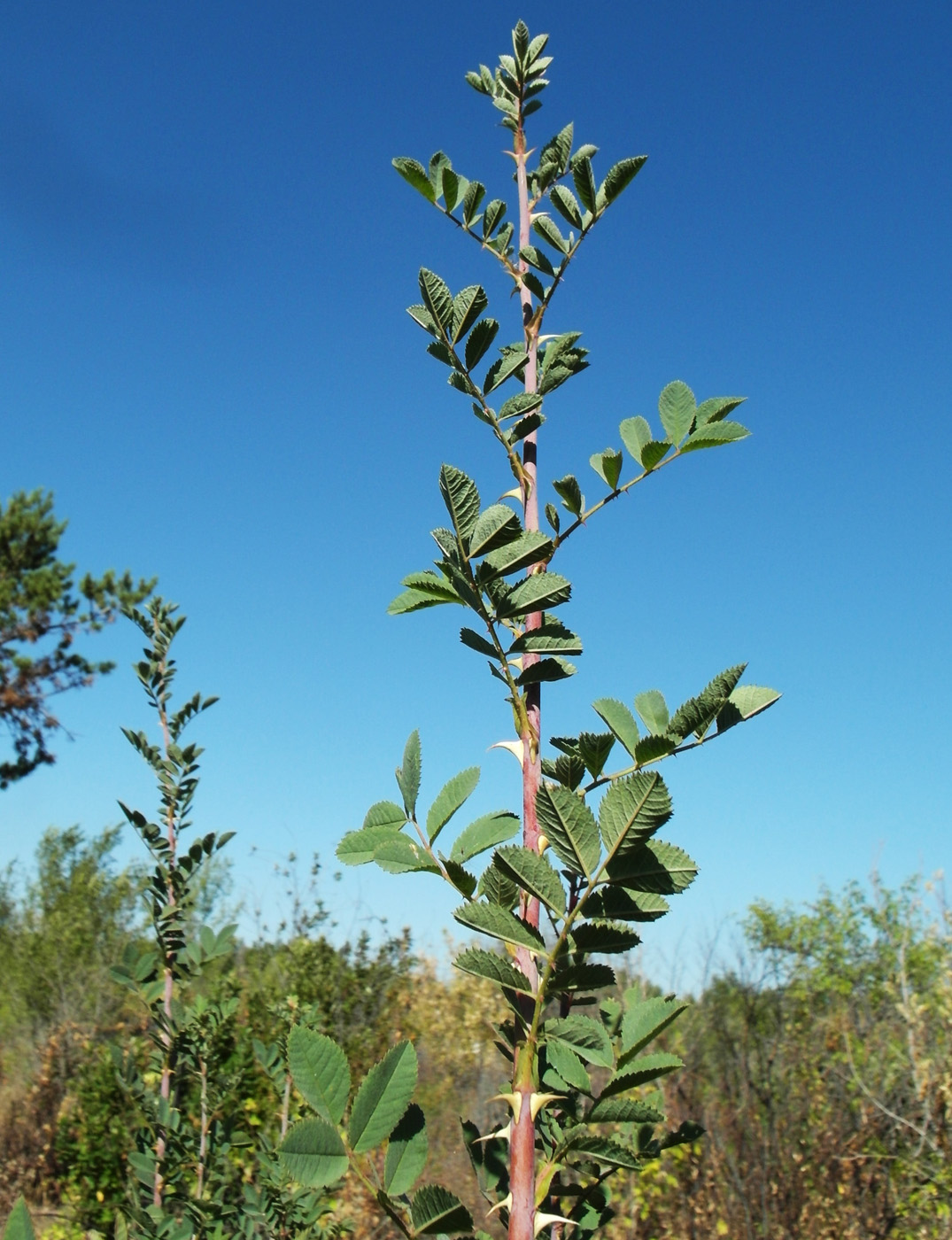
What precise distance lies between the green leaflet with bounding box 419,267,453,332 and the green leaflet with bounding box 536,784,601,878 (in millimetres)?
637

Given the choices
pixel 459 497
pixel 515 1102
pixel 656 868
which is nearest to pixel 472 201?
pixel 459 497

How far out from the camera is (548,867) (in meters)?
0.91

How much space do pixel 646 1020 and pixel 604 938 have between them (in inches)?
8.9

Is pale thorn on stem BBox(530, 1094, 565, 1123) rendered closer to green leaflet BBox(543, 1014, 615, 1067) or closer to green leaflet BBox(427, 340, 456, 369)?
green leaflet BBox(543, 1014, 615, 1067)

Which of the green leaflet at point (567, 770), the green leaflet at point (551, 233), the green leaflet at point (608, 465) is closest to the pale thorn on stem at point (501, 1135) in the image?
the green leaflet at point (567, 770)

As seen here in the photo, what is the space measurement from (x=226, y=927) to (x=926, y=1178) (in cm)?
508

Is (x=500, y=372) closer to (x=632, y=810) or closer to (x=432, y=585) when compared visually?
(x=432, y=585)

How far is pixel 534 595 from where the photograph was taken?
102 centimetres

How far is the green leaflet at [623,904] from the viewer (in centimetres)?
93

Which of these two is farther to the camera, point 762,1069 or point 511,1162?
point 762,1069

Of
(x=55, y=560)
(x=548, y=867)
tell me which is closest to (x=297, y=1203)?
(x=548, y=867)

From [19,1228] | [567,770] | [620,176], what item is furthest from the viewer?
[620,176]

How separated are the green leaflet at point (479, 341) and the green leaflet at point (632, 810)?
64 centimetres

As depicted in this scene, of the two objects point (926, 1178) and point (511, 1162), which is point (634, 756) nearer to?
point (511, 1162)
